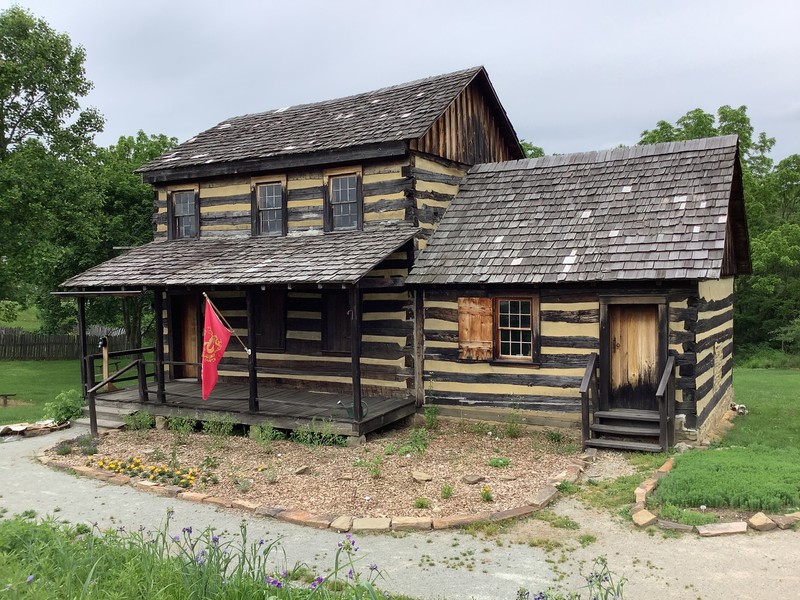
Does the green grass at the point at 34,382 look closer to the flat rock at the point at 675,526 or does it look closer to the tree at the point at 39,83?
the tree at the point at 39,83

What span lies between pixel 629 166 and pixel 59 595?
12211 millimetres

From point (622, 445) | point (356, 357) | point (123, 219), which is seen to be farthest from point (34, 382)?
point (622, 445)

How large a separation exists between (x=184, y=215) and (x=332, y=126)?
4.46 m

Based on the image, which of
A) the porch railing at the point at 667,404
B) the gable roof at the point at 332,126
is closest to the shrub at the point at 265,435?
the gable roof at the point at 332,126

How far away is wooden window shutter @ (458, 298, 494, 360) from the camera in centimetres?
1258

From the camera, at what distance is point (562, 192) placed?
1345 cm

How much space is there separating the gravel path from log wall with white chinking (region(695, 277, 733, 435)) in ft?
15.4

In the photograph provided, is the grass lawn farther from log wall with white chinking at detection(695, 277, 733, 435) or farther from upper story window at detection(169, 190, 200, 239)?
upper story window at detection(169, 190, 200, 239)

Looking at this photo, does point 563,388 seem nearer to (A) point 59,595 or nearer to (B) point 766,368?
(A) point 59,595

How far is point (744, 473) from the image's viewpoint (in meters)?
8.44

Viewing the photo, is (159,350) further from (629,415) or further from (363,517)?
(629,415)

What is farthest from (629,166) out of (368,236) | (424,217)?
(368,236)

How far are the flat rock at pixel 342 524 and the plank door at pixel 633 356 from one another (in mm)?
5913

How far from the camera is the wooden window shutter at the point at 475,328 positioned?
41.3 ft
